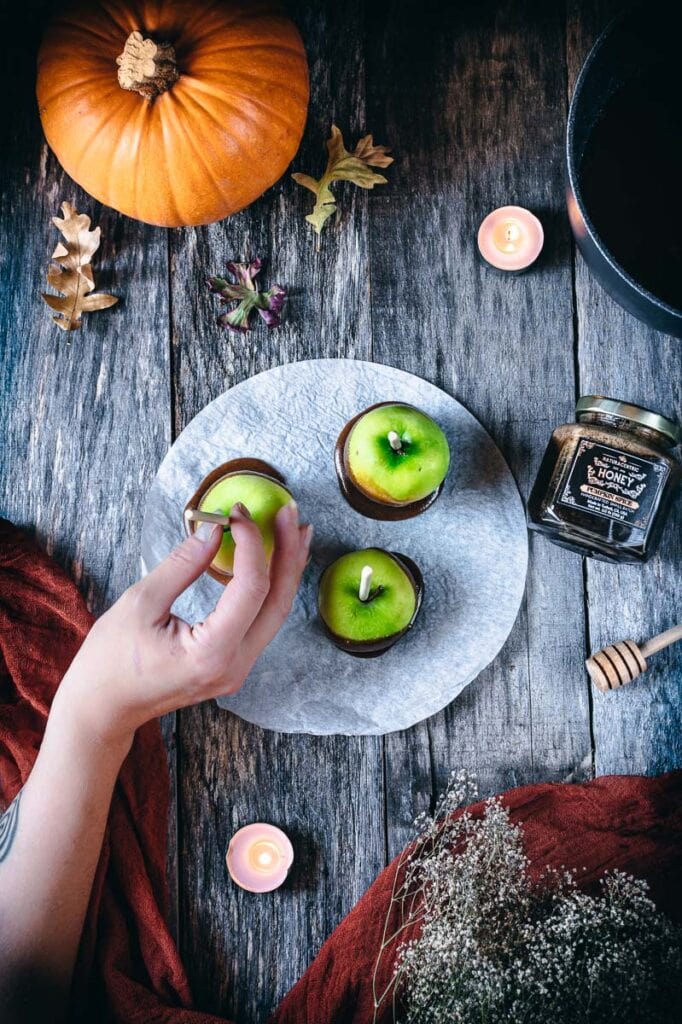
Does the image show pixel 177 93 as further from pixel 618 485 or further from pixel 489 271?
pixel 618 485

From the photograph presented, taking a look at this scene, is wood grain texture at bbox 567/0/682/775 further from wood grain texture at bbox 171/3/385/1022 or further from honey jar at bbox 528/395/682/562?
wood grain texture at bbox 171/3/385/1022

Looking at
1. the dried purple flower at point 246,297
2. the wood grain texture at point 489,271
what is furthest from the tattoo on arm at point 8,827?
the dried purple flower at point 246,297

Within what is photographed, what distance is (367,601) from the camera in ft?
3.65

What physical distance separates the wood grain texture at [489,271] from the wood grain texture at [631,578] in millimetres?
24

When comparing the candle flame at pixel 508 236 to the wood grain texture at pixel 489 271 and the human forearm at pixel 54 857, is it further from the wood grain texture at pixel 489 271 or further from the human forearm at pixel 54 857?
the human forearm at pixel 54 857

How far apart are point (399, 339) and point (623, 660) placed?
1.77ft

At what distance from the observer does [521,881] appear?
1.15 m

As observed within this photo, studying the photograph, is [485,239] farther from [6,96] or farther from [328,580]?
[6,96]

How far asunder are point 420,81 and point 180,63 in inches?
14.7

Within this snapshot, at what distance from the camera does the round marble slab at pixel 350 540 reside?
1.19 m

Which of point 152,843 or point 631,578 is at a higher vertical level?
point 631,578

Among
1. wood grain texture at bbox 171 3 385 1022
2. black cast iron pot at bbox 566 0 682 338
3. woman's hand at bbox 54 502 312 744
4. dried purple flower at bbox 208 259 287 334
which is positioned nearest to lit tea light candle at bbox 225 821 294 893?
wood grain texture at bbox 171 3 385 1022

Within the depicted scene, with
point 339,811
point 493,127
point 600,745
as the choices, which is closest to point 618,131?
point 493,127

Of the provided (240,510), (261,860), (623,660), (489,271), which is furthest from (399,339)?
(261,860)
